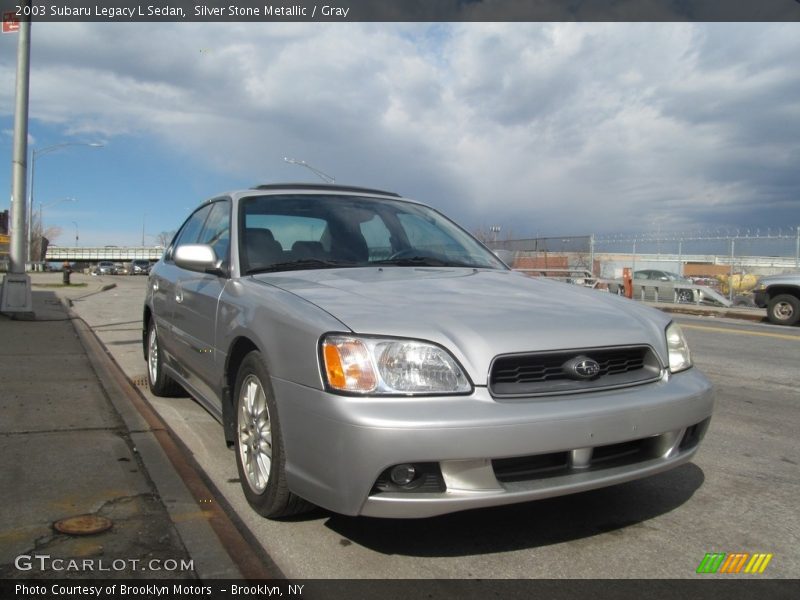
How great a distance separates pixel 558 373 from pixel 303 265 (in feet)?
5.42

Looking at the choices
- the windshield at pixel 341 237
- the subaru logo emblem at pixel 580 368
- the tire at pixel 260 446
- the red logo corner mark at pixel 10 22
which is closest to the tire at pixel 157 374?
the windshield at pixel 341 237

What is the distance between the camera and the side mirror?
12.1 ft

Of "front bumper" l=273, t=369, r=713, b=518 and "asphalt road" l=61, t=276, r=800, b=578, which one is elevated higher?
"front bumper" l=273, t=369, r=713, b=518

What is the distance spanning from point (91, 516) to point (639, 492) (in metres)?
2.71

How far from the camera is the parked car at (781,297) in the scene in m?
14.6

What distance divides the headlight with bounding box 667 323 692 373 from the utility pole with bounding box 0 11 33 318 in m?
12.1

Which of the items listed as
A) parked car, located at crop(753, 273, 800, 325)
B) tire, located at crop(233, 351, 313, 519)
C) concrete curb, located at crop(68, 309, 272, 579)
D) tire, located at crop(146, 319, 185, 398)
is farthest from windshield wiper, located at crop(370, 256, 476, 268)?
parked car, located at crop(753, 273, 800, 325)

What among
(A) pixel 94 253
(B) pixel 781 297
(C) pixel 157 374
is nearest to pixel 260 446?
(C) pixel 157 374

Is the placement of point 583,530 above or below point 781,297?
below

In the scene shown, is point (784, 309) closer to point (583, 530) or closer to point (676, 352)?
point (676, 352)

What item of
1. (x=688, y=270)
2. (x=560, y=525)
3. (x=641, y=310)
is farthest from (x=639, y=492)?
(x=688, y=270)

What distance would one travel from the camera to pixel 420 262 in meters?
3.98
